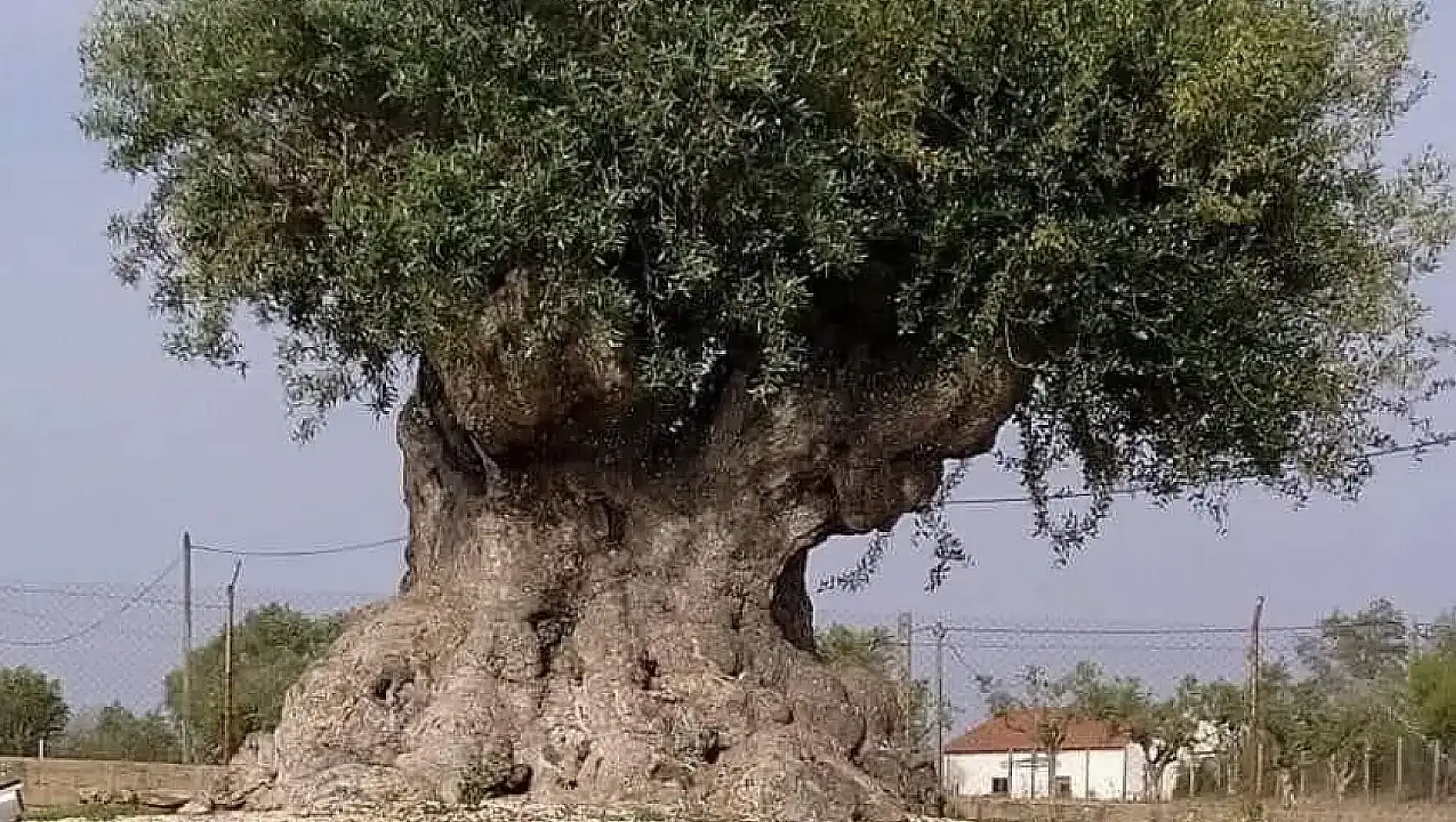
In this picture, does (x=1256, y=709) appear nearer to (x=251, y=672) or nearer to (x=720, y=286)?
(x=720, y=286)

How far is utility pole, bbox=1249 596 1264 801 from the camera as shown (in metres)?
18.3

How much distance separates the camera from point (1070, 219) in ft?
43.8

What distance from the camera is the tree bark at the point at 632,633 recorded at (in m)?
14.3

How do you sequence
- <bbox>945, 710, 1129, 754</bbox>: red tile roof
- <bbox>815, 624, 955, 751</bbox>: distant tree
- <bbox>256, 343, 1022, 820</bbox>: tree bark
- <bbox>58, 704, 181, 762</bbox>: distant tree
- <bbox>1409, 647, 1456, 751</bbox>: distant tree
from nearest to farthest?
1. <bbox>256, 343, 1022, 820</bbox>: tree bark
2. <bbox>815, 624, 955, 751</bbox>: distant tree
3. <bbox>945, 710, 1129, 754</bbox>: red tile roof
4. <bbox>58, 704, 181, 762</bbox>: distant tree
5. <bbox>1409, 647, 1456, 751</bbox>: distant tree

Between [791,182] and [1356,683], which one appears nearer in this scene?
[791,182]

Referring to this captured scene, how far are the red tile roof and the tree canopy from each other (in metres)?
10.2

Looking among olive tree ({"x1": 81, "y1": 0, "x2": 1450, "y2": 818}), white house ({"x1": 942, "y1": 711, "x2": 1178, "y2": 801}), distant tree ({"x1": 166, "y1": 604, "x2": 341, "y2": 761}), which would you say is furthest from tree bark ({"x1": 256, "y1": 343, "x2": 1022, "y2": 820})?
white house ({"x1": 942, "y1": 711, "x2": 1178, "y2": 801})

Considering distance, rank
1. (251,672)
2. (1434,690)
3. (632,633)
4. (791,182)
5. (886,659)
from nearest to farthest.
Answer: (791,182) < (632,633) < (886,659) < (251,672) < (1434,690)

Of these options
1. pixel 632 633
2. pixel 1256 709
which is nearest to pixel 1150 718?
pixel 1256 709

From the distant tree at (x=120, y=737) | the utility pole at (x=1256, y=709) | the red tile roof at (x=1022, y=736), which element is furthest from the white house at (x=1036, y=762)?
the distant tree at (x=120, y=737)

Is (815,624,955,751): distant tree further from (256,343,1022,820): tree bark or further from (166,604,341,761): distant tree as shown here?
(166,604,341,761): distant tree

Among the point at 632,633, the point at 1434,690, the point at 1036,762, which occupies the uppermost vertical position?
the point at 632,633

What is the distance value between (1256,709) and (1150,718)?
686 cm

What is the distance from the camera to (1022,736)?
2597 cm
